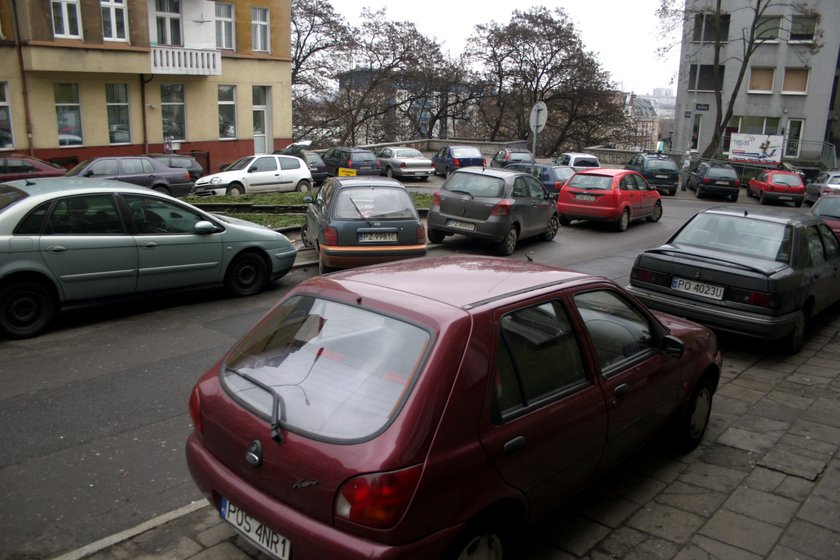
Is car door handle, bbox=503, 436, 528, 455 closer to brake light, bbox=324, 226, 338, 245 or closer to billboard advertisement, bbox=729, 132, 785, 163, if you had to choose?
brake light, bbox=324, 226, 338, 245

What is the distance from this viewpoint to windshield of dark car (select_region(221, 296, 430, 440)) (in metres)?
3.04

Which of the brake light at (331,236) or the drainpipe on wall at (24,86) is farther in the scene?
the drainpipe on wall at (24,86)

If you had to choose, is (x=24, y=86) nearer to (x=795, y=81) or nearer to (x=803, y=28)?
(x=803, y=28)

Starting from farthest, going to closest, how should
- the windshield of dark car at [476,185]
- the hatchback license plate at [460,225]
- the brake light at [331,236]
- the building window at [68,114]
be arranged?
the building window at [68,114] < the windshield of dark car at [476,185] < the hatchback license plate at [460,225] < the brake light at [331,236]

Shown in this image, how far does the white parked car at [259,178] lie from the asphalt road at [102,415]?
12.5 meters

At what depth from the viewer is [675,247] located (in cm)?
856

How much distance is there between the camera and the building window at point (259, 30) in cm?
3291

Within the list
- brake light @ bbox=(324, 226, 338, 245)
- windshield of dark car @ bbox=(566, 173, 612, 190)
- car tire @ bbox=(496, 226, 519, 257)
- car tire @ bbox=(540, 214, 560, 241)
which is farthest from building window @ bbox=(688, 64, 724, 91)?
brake light @ bbox=(324, 226, 338, 245)

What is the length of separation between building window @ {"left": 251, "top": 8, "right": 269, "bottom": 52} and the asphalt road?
26.5 metres

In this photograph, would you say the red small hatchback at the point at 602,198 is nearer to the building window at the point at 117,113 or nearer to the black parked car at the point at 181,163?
the black parked car at the point at 181,163

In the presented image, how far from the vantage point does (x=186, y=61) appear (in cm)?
2911

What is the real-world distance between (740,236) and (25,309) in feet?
27.0

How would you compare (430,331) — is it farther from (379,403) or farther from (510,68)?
(510,68)

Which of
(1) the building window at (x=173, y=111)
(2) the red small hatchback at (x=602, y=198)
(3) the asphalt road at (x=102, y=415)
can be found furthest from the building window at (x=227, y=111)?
(3) the asphalt road at (x=102, y=415)
